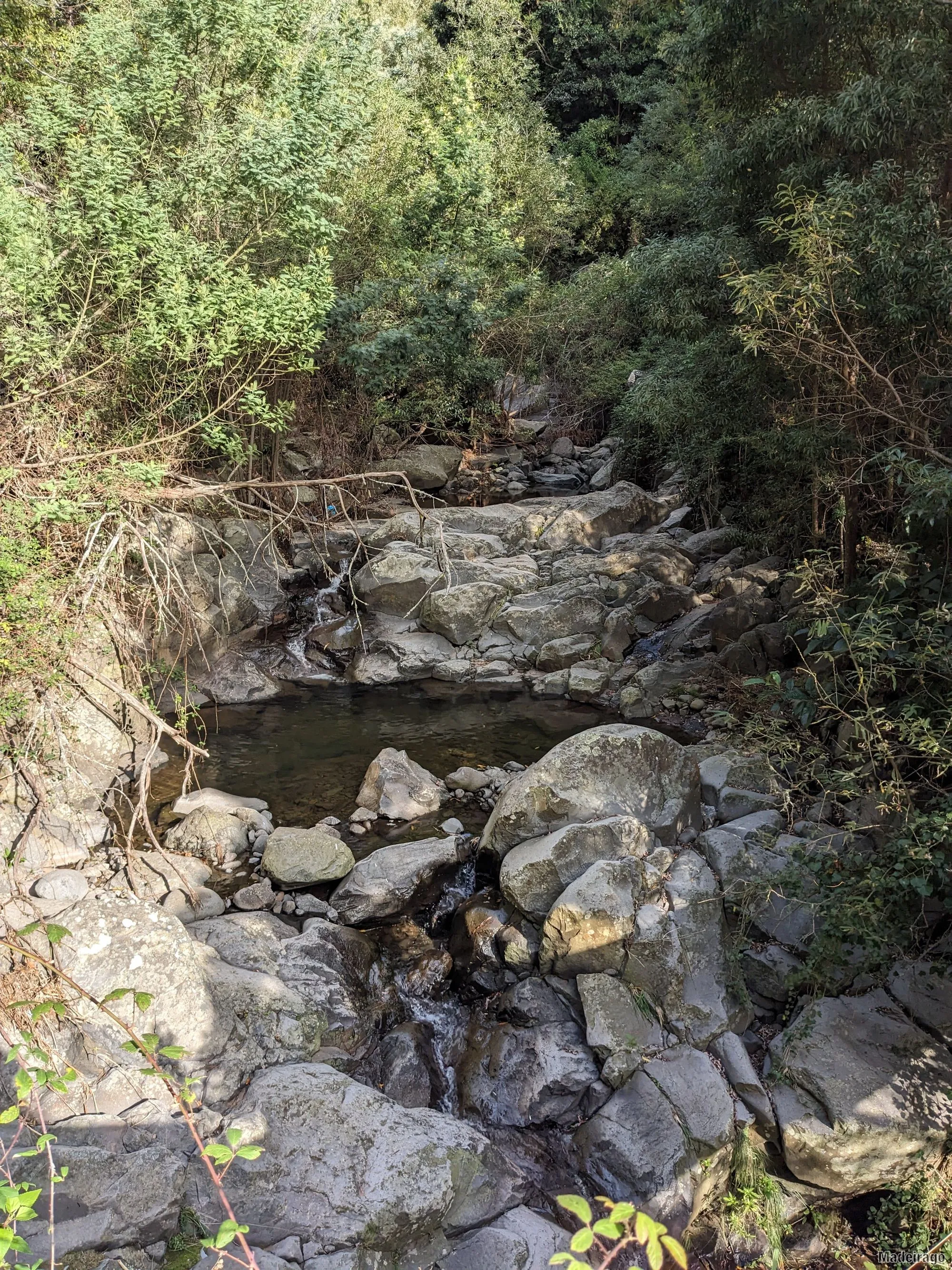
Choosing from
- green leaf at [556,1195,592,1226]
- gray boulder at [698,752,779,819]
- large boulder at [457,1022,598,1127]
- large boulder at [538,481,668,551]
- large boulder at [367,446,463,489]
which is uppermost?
green leaf at [556,1195,592,1226]

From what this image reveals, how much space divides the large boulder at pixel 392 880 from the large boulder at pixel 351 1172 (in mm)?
1693

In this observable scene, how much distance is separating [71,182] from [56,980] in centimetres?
650

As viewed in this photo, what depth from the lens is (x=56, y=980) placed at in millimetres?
4371

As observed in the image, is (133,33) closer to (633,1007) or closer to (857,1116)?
(633,1007)

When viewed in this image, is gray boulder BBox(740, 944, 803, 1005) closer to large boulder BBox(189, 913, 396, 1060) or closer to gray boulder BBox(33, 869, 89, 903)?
large boulder BBox(189, 913, 396, 1060)

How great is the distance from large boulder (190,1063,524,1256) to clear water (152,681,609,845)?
3065 millimetres

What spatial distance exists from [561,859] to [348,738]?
4.02 meters

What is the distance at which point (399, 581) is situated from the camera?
37.4 ft

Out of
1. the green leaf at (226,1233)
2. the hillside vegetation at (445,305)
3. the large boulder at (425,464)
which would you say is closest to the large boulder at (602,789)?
the hillside vegetation at (445,305)

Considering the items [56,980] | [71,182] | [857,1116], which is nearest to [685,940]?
[857,1116]

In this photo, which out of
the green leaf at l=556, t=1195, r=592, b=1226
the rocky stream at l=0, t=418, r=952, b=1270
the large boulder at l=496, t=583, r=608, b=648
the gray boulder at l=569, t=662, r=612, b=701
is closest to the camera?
the green leaf at l=556, t=1195, r=592, b=1226

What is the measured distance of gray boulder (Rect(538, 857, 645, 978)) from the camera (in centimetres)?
525

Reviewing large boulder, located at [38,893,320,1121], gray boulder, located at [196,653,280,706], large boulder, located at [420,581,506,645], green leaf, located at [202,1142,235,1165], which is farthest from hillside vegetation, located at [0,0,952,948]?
green leaf, located at [202,1142,235,1165]

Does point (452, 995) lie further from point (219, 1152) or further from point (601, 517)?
point (601, 517)
